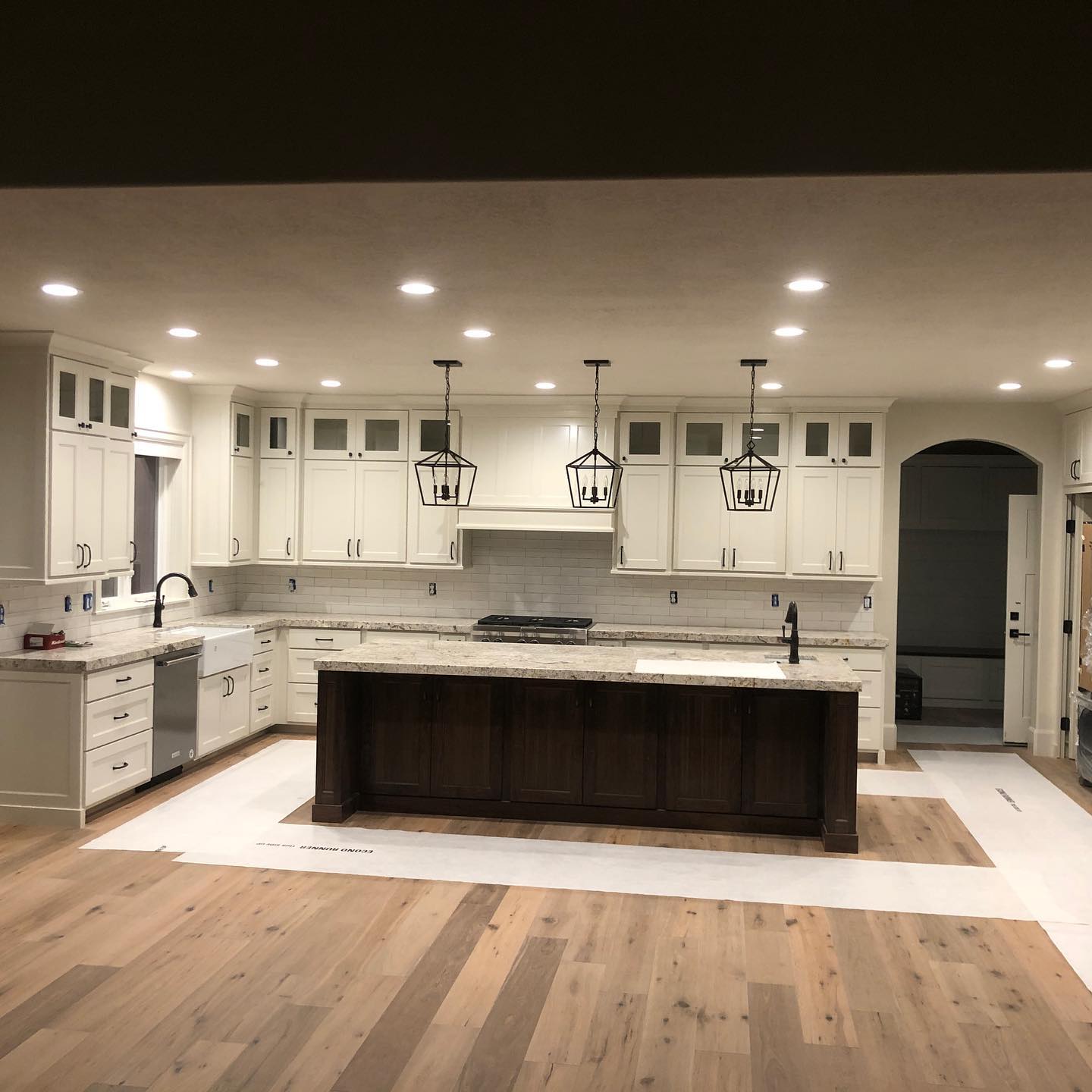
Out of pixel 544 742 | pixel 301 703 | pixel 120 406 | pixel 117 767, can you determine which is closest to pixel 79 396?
pixel 120 406

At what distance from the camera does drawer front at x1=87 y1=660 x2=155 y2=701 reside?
5.39m

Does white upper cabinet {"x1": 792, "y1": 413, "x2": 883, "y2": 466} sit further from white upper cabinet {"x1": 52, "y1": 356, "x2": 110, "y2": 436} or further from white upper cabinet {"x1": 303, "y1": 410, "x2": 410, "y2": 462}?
white upper cabinet {"x1": 52, "y1": 356, "x2": 110, "y2": 436}

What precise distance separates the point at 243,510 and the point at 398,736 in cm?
295

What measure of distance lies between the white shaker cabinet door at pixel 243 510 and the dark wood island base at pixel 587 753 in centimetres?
256

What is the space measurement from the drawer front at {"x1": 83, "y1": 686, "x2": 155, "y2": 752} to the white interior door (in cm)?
602

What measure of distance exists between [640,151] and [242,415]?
19.7 ft

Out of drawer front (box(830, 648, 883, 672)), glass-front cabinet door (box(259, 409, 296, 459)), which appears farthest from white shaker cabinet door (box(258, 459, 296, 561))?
drawer front (box(830, 648, 883, 672))

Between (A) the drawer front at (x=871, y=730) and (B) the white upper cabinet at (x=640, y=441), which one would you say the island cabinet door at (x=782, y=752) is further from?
(B) the white upper cabinet at (x=640, y=441)

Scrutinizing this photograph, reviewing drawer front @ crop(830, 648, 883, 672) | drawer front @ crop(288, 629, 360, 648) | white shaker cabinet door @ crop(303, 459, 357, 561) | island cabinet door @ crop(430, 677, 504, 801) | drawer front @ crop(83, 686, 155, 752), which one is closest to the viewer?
drawer front @ crop(83, 686, 155, 752)

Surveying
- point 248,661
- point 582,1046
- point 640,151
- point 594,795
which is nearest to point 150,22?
point 640,151

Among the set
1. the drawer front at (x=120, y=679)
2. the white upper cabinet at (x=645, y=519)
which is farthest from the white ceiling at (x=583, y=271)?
the drawer front at (x=120, y=679)

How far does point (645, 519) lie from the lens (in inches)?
298

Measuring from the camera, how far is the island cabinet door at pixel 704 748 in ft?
17.5

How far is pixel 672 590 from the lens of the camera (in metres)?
7.89
